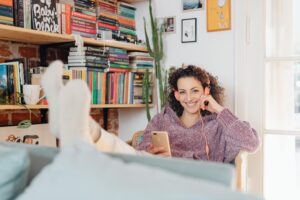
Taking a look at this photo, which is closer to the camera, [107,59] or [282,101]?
[282,101]

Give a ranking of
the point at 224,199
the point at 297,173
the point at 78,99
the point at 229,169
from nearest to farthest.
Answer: the point at 224,199, the point at 229,169, the point at 78,99, the point at 297,173

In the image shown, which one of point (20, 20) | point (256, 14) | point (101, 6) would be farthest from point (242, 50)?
point (20, 20)

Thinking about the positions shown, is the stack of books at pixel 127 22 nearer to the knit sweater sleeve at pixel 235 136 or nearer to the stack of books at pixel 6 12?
the stack of books at pixel 6 12

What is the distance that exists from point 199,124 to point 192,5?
941 mm

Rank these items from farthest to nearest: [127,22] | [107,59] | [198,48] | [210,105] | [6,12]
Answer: [127,22]
[198,48]
[107,59]
[210,105]
[6,12]

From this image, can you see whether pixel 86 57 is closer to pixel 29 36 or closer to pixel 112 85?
pixel 112 85

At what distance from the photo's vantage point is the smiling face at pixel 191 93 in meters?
2.31

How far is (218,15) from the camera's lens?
2.64 meters

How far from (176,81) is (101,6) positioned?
0.80 metres

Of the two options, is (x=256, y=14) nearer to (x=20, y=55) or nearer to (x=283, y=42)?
(x=283, y=42)

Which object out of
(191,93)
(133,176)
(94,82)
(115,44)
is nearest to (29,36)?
(94,82)

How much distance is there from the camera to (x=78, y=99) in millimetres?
1052

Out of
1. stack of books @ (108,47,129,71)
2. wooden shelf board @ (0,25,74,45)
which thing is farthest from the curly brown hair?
wooden shelf board @ (0,25,74,45)

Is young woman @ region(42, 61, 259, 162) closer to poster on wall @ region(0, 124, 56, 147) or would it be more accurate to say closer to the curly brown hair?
the curly brown hair
